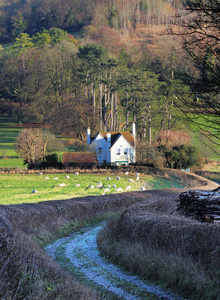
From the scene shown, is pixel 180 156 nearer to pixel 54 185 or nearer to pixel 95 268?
pixel 54 185

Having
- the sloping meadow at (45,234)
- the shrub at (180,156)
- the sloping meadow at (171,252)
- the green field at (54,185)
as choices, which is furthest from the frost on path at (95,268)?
the shrub at (180,156)

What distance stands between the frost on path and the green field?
12.0 m

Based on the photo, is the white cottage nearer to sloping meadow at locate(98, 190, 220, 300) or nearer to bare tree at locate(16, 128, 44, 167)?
bare tree at locate(16, 128, 44, 167)

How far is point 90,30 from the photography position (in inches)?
6196

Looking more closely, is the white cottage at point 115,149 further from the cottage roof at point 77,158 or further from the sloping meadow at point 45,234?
the sloping meadow at point 45,234

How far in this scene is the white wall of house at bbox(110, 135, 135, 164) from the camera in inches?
2080

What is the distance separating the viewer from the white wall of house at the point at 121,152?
2080 inches

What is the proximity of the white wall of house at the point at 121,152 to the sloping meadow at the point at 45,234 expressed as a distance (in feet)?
104

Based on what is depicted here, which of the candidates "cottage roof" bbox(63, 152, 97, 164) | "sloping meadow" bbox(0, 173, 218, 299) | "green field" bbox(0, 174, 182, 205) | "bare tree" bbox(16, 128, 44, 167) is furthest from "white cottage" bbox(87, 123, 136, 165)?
"sloping meadow" bbox(0, 173, 218, 299)

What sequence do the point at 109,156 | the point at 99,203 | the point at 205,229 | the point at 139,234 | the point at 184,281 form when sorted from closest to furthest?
1. the point at 184,281
2. the point at 205,229
3. the point at 139,234
4. the point at 99,203
5. the point at 109,156

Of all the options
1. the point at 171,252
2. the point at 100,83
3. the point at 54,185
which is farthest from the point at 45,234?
the point at 100,83

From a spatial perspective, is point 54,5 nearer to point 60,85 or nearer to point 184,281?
point 60,85

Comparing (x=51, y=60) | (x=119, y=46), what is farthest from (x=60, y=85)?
(x=119, y=46)

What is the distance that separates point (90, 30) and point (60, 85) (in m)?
70.1
